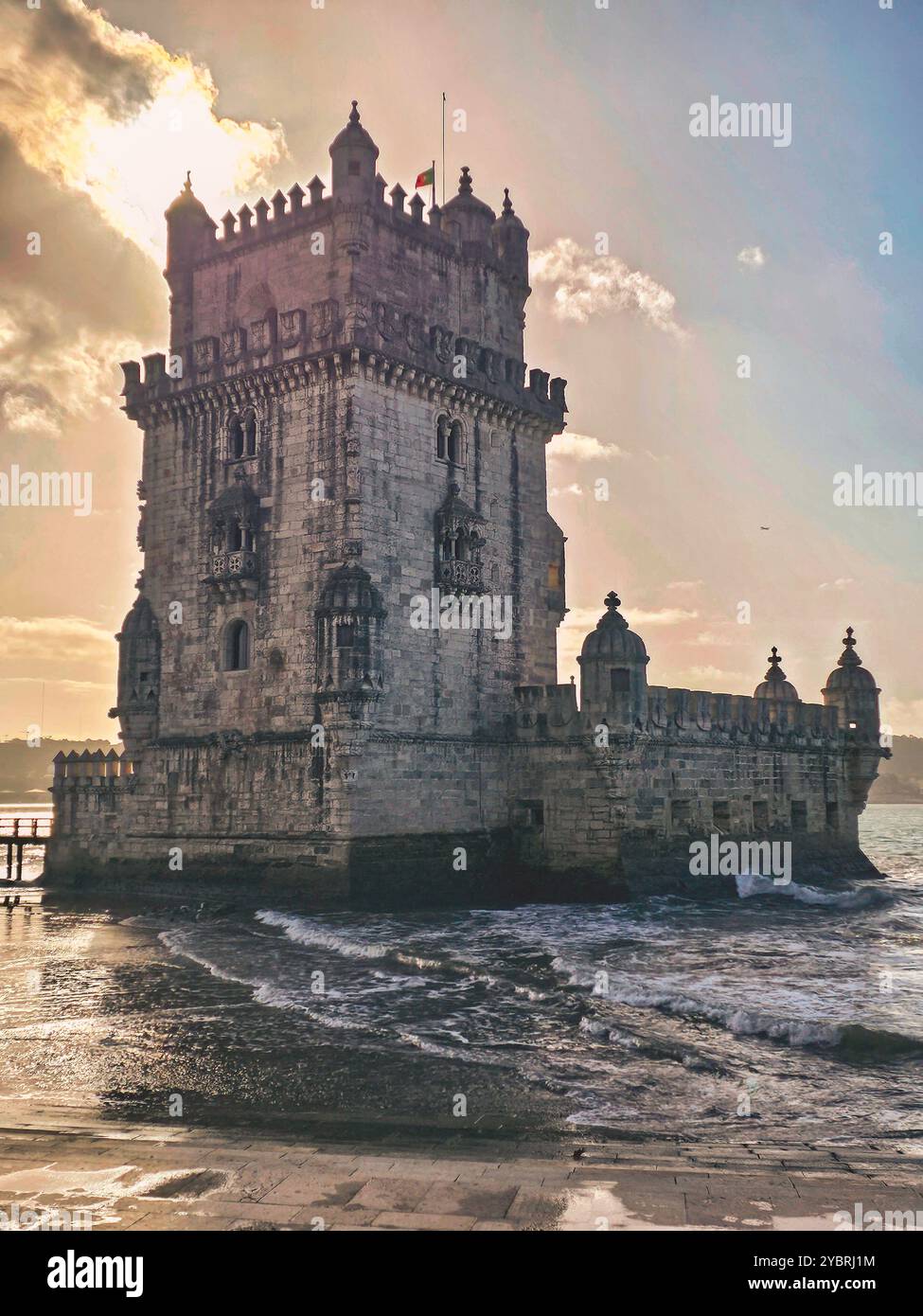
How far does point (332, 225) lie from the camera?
35.0 metres

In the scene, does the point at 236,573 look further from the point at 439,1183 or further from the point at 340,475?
the point at 439,1183

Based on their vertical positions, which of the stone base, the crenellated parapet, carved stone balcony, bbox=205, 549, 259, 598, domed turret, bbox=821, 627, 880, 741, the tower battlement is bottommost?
the stone base

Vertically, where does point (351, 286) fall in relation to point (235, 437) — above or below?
above

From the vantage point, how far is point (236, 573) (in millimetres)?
35062

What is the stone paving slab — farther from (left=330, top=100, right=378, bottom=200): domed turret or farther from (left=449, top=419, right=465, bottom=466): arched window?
(left=330, top=100, right=378, bottom=200): domed turret

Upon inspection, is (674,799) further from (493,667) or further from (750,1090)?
(750,1090)

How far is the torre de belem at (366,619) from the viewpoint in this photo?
33.3 metres

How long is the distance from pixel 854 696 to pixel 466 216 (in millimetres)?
26023

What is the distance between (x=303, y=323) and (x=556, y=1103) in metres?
27.3

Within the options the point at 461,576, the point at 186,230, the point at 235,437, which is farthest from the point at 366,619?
the point at 186,230

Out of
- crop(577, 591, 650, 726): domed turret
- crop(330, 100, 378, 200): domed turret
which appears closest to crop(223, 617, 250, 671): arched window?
crop(577, 591, 650, 726): domed turret

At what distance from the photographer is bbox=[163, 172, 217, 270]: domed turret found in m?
39.2

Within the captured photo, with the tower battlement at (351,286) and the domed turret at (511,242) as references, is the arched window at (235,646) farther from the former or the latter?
the domed turret at (511,242)

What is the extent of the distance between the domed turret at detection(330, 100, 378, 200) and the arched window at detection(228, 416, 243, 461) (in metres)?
7.98
